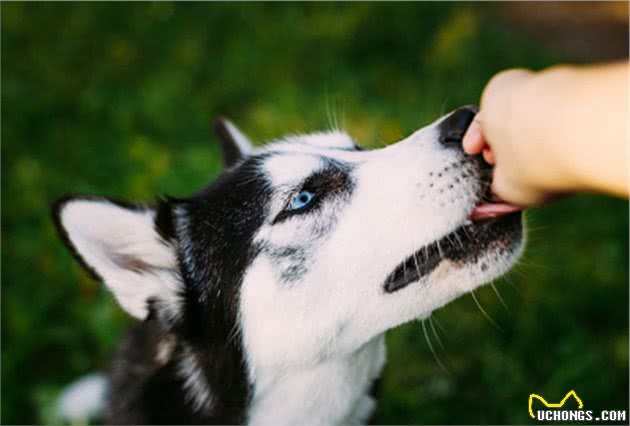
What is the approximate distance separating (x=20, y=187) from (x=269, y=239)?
2.92 meters

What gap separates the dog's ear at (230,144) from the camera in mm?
3043

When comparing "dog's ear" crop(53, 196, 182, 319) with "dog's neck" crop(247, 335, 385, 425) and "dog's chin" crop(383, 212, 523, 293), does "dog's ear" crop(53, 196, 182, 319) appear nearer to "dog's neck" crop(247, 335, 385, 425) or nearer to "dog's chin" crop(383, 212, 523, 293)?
"dog's neck" crop(247, 335, 385, 425)

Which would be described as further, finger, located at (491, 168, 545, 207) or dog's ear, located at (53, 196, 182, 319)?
dog's ear, located at (53, 196, 182, 319)

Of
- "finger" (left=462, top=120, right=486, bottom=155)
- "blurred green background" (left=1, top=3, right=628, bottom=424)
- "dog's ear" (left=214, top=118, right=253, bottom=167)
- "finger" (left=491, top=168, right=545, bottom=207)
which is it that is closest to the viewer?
"finger" (left=491, top=168, right=545, bottom=207)

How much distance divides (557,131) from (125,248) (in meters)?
1.50

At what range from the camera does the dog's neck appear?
240cm

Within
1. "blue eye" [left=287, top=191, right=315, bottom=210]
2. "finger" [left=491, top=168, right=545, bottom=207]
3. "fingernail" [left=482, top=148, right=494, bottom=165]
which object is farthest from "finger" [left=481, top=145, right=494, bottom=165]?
"blue eye" [left=287, top=191, right=315, bottom=210]

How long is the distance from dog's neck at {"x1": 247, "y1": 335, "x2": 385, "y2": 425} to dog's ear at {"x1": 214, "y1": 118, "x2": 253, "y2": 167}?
3.35 feet

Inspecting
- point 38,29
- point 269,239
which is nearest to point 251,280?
point 269,239

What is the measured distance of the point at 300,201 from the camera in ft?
7.81

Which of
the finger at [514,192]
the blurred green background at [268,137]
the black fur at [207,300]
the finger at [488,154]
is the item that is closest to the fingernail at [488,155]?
the finger at [488,154]

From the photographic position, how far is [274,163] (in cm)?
247

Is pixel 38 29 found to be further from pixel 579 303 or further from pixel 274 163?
pixel 579 303

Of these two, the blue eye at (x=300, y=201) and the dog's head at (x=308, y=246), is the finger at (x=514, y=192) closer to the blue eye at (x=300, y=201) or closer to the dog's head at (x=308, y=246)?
the dog's head at (x=308, y=246)
